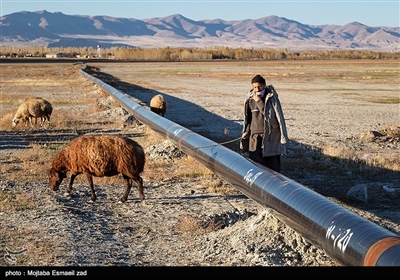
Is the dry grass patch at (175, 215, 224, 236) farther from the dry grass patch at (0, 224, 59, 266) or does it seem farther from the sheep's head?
the sheep's head

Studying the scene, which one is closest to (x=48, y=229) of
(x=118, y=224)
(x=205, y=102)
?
(x=118, y=224)

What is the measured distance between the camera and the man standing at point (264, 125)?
10.3 metres

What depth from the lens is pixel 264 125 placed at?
1041 cm

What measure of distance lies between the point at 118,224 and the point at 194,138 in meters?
4.05

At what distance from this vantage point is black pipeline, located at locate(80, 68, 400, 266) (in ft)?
21.6

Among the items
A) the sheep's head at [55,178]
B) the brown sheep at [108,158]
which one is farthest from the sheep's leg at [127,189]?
the sheep's head at [55,178]

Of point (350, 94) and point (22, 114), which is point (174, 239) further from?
point (350, 94)

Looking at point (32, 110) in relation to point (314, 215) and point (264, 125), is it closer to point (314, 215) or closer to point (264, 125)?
point (264, 125)

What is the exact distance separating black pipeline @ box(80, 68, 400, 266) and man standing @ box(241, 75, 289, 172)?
289 millimetres

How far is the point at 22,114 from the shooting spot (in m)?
21.0

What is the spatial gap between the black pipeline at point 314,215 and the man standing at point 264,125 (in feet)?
0.95

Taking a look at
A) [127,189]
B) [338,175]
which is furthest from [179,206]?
[338,175]

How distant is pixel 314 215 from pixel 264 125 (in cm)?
289

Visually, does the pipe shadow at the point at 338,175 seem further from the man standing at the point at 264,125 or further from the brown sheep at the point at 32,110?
the brown sheep at the point at 32,110
